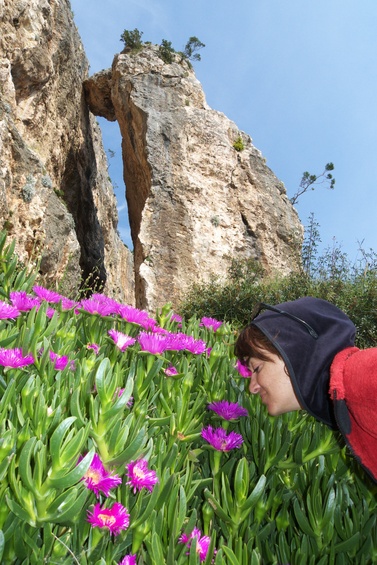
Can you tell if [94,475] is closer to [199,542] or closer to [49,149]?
[199,542]

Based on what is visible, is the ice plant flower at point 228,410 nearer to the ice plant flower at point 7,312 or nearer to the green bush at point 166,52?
the ice plant flower at point 7,312

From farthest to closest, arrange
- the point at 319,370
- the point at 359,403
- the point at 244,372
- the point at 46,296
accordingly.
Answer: the point at 46,296 → the point at 244,372 → the point at 319,370 → the point at 359,403

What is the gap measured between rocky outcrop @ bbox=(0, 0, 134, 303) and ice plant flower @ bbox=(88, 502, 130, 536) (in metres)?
3.17

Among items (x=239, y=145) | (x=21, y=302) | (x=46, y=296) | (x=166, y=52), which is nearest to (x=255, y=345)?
(x=21, y=302)

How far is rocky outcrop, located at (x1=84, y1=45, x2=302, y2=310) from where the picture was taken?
11047 millimetres

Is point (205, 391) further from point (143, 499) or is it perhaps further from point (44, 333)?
point (143, 499)

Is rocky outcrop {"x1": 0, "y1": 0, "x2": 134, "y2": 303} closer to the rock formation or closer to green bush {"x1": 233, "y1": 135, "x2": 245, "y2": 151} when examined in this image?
the rock formation

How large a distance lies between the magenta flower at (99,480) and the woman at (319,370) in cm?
60

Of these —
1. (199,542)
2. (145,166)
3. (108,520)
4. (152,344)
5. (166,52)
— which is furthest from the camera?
(166,52)

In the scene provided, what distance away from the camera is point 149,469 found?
0.96 m

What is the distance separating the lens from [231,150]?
12.7 metres

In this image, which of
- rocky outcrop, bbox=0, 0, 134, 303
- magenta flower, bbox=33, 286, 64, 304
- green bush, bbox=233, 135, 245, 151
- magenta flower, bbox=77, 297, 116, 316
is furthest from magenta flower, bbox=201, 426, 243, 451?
green bush, bbox=233, 135, 245, 151

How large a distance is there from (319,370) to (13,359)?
2.64 feet

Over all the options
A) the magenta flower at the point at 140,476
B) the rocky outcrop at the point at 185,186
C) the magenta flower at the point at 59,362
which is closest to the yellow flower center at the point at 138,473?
the magenta flower at the point at 140,476
